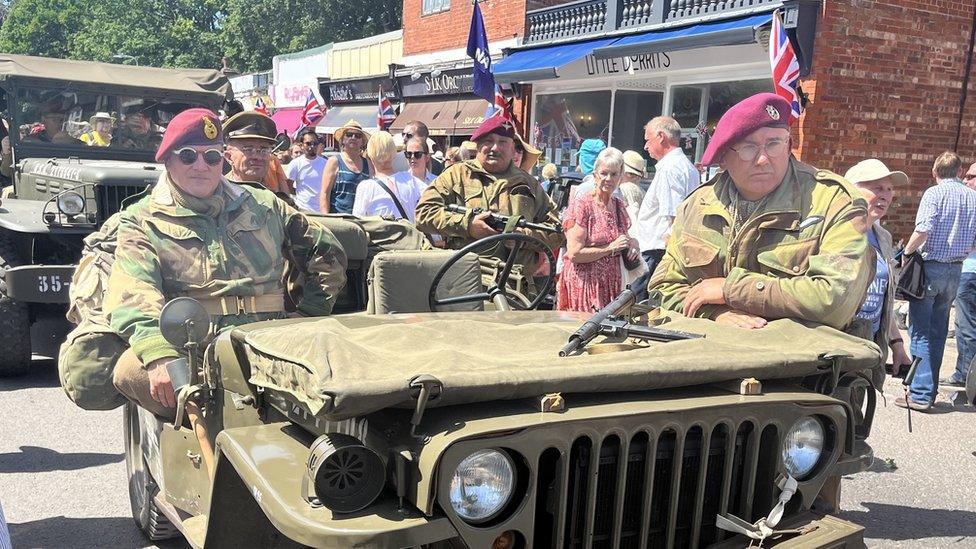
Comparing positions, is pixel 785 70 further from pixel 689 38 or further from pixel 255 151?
pixel 255 151

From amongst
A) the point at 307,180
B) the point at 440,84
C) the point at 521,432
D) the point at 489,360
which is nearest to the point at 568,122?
the point at 440,84

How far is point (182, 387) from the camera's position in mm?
2969

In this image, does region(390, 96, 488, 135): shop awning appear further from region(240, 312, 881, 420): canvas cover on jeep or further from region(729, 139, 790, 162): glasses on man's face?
region(240, 312, 881, 420): canvas cover on jeep

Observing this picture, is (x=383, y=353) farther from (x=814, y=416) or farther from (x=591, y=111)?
(x=591, y=111)

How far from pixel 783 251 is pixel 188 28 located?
54352 mm

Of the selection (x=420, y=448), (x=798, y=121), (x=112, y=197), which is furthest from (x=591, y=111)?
(x=420, y=448)

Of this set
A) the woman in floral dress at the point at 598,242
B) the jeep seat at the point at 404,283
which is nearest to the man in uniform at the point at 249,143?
the jeep seat at the point at 404,283

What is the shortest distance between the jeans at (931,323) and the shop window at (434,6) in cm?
1531

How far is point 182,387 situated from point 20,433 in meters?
3.22

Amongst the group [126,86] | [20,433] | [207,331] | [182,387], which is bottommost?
[20,433]

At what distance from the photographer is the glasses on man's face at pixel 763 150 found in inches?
132

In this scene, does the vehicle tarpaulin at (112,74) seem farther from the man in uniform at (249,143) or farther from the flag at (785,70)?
the flag at (785,70)

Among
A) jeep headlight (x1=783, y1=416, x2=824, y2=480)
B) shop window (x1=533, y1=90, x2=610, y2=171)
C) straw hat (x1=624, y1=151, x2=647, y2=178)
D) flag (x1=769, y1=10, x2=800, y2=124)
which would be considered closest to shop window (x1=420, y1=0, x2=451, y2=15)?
shop window (x1=533, y1=90, x2=610, y2=171)

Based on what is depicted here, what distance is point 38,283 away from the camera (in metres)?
6.22
